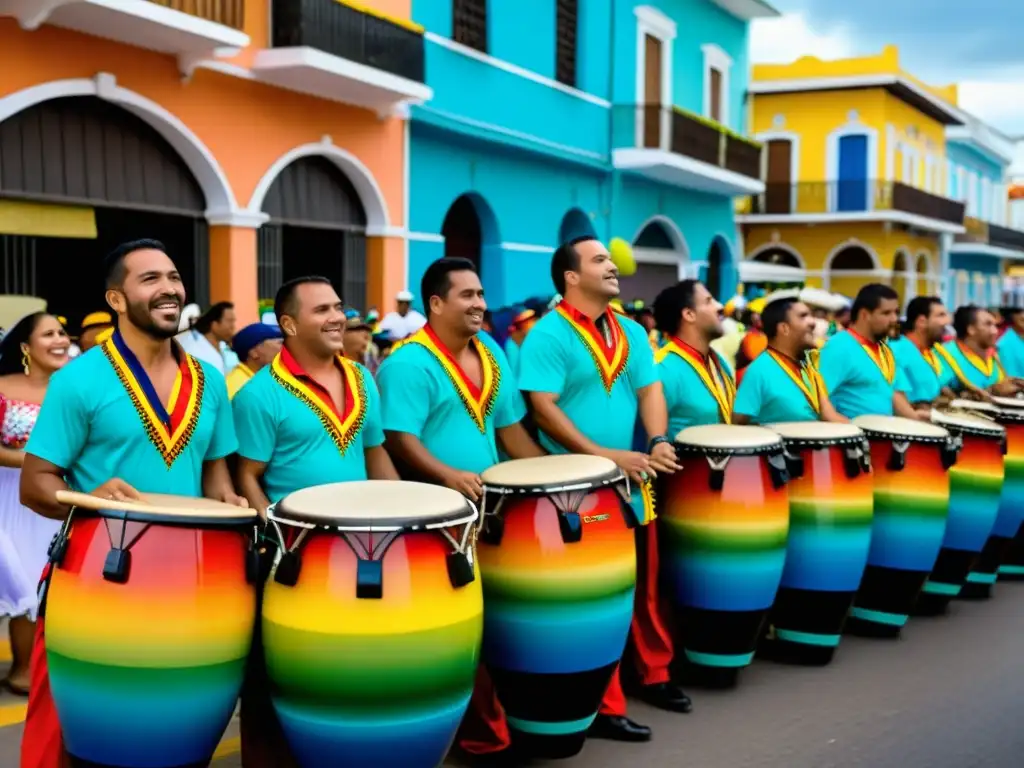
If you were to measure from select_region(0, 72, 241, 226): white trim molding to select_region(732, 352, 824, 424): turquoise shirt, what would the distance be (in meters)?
6.55

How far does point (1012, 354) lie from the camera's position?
10.4m

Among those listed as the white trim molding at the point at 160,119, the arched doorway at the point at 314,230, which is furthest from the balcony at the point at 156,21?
the arched doorway at the point at 314,230

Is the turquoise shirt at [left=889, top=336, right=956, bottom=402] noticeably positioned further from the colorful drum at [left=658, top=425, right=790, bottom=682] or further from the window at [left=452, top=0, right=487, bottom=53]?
the window at [left=452, top=0, right=487, bottom=53]

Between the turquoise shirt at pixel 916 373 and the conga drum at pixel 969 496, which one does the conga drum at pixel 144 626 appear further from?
the turquoise shirt at pixel 916 373

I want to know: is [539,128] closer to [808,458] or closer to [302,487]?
[808,458]

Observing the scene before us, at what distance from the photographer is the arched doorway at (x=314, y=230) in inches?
496

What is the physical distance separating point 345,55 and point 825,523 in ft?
28.1

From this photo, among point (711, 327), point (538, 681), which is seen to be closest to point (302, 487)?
point (538, 681)

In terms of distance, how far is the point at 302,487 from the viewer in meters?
4.00

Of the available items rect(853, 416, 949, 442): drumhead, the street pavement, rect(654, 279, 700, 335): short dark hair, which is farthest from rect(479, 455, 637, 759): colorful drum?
rect(853, 416, 949, 442): drumhead

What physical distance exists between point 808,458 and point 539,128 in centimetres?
1203

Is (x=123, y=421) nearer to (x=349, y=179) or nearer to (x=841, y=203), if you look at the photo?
(x=349, y=179)

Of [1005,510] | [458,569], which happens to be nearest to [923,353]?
[1005,510]

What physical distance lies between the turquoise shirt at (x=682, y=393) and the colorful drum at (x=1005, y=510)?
2643mm
